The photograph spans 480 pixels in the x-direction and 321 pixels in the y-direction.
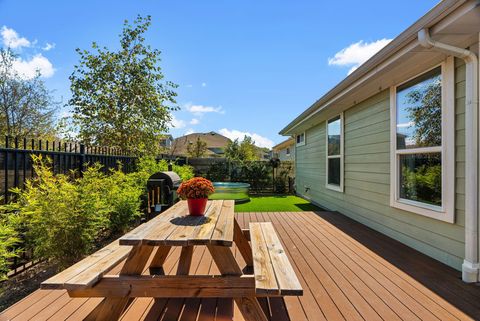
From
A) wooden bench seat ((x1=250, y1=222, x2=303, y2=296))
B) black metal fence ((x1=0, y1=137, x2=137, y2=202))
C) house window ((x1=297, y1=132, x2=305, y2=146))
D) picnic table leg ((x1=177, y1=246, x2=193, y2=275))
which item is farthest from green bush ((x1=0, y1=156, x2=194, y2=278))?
house window ((x1=297, y1=132, x2=305, y2=146))

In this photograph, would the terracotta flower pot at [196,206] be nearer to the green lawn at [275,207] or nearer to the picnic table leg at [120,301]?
the picnic table leg at [120,301]

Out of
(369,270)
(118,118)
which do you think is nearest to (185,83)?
(118,118)

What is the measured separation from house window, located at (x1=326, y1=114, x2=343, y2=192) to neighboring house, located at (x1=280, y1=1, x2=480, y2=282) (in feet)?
1.61

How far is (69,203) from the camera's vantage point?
277cm

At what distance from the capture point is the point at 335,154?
6340mm

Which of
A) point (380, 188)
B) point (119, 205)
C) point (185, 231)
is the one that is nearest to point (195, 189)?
point (185, 231)

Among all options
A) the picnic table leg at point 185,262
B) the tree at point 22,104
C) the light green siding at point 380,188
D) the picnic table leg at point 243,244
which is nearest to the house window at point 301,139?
the light green siding at point 380,188

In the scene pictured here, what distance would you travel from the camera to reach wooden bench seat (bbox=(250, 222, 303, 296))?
1338 millimetres

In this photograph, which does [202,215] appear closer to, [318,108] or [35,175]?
[35,175]

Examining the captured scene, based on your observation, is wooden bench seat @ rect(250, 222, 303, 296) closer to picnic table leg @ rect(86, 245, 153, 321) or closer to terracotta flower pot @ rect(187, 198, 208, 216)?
terracotta flower pot @ rect(187, 198, 208, 216)

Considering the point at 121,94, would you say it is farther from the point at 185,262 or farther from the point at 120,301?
the point at 120,301

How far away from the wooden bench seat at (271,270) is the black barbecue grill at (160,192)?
10.3 ft

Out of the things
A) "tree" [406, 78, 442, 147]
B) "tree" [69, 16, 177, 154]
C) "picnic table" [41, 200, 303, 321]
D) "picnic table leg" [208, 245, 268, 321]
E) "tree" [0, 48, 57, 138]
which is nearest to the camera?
"picnic table" [41, 200, 303, 321]

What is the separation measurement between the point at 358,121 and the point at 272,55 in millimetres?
5018
